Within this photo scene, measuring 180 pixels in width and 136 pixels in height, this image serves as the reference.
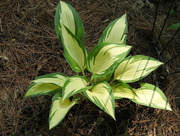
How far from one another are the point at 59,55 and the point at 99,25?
1.64ft

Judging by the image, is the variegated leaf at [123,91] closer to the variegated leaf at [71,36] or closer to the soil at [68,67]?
the soil at [68,67]

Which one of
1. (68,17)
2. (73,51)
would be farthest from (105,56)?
(68,17)

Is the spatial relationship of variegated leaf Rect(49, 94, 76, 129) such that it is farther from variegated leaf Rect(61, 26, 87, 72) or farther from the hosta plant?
variegated leaf Rect(61, 26, 87, 72)

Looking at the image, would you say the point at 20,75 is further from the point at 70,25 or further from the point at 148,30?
the point at 148,30

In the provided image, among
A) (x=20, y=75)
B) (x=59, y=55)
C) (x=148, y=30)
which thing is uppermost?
(x=148, y=30)

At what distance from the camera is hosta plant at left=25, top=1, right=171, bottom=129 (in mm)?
1097

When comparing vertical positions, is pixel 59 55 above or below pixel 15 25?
below

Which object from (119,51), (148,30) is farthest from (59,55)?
(148,30)

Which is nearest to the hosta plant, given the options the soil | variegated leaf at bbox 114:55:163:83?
variegated leaf at bbox 114:55:163:83

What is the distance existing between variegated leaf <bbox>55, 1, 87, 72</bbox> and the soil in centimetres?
30

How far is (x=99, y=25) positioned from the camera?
1.75 meters

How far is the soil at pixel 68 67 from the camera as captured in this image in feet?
4.28

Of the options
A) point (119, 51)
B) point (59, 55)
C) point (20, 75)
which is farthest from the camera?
point (59, 55)

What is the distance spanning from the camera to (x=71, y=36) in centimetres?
119
